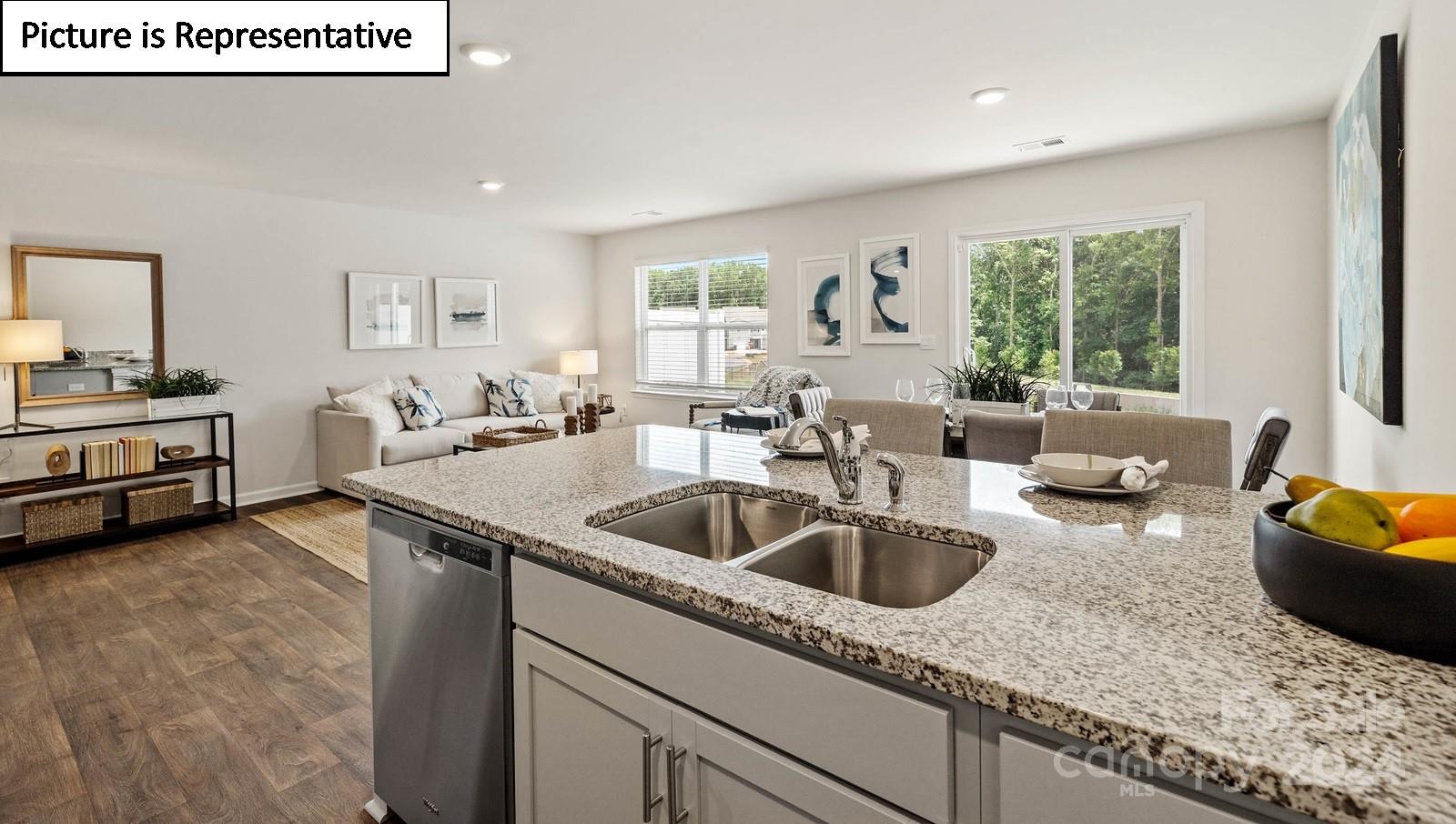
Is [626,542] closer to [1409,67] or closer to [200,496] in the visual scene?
[1409,67]

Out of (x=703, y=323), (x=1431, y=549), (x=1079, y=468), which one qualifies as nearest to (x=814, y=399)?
(x=703, y=323)

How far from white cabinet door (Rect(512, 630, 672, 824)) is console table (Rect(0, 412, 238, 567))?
4.36 m

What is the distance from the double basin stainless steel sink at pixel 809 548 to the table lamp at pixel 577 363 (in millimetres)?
5726

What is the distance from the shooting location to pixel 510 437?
16.4 feet

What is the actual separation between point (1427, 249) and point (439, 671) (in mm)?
2784

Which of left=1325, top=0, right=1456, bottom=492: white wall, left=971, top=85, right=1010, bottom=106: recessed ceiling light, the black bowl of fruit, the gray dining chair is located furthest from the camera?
left=971, top=85, right=1010, bottom=106: recessed ceiling light

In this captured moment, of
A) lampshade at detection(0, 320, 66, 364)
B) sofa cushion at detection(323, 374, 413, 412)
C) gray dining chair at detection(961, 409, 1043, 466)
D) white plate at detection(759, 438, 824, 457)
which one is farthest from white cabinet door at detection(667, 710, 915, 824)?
sofa cushion at detection(323, 374, 413, 412)

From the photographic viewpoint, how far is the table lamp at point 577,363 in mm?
7215

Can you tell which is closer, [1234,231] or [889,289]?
[1234,231]

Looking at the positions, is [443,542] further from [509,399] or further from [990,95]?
[509,399]

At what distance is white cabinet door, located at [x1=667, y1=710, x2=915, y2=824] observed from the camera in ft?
2.85

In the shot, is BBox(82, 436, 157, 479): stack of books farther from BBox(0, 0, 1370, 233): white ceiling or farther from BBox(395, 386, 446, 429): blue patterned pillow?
BBox(0, 0, 1370, 233): white ceiling

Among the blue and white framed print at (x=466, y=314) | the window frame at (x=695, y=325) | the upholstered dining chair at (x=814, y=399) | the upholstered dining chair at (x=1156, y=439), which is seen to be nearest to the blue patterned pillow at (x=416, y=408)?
the blue and white framed print at (x=466, y=314)

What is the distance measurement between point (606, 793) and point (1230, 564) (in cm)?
107
